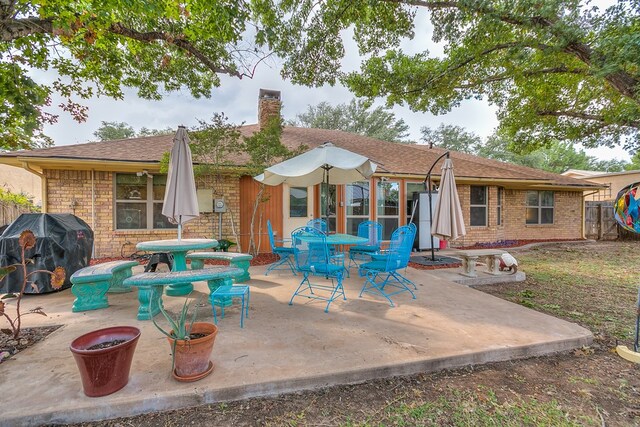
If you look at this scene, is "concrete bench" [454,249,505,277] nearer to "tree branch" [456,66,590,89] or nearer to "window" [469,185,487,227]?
"tree branch" [456,66,590,89]

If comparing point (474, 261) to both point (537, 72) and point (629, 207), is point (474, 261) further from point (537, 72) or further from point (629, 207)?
point (537, 72)

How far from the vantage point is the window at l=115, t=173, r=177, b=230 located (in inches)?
294

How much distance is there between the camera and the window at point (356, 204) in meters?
8.74

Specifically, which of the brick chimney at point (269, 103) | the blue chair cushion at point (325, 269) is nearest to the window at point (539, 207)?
the brick chimney at point (269, 103)

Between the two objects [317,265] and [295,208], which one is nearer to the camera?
[317,265]

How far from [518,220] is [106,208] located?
14.7 metres

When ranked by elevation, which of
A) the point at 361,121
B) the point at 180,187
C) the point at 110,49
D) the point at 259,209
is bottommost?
the point at 259,209

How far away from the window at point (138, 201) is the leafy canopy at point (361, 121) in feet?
59.0

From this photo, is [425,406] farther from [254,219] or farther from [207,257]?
[254,219]

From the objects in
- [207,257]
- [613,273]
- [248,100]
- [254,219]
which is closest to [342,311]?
[207,257]

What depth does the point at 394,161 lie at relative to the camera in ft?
33.6

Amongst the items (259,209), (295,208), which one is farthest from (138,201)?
(295,208)

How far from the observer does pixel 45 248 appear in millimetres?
4387

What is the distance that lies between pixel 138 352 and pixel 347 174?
15.1 feet
